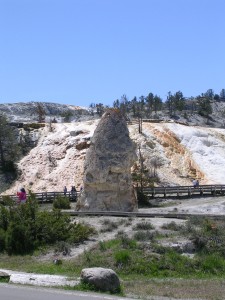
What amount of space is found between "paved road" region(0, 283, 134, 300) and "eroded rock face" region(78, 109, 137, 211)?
13899 mm

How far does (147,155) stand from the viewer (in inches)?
2164

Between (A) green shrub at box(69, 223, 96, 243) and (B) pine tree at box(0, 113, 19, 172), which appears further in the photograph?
(B) pine tree at box(0, 113, 19, 172)

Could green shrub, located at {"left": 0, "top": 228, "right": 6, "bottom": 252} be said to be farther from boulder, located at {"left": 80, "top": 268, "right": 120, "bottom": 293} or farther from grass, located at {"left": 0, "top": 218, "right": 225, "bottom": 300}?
A: boulder, located at {"left": 80, "top": 268, "right": 120, "bottom": 293}

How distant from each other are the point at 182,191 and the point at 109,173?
18.2 m

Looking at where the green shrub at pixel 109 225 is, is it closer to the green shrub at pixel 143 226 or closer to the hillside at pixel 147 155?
the green shrub at pixel 143 226

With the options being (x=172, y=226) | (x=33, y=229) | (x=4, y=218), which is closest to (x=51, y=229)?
(x=33, y=229)

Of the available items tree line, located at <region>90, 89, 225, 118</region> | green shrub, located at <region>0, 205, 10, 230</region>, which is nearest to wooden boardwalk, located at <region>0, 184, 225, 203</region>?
green shrub, located at <region>0, 205, 10, 230</region>

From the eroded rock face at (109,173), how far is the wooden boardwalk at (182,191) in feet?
50.3

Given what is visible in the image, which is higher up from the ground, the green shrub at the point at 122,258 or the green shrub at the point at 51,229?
the green shrub at the point at 51,229

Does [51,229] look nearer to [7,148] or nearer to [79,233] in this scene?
[79,233]

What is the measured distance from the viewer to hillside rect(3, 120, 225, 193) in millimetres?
52281

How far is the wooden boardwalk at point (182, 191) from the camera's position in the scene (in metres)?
42.9

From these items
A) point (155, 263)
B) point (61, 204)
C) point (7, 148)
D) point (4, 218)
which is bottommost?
point (61, 204)

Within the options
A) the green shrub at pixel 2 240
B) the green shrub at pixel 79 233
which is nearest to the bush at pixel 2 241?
the green shrub at pixel 2 240
